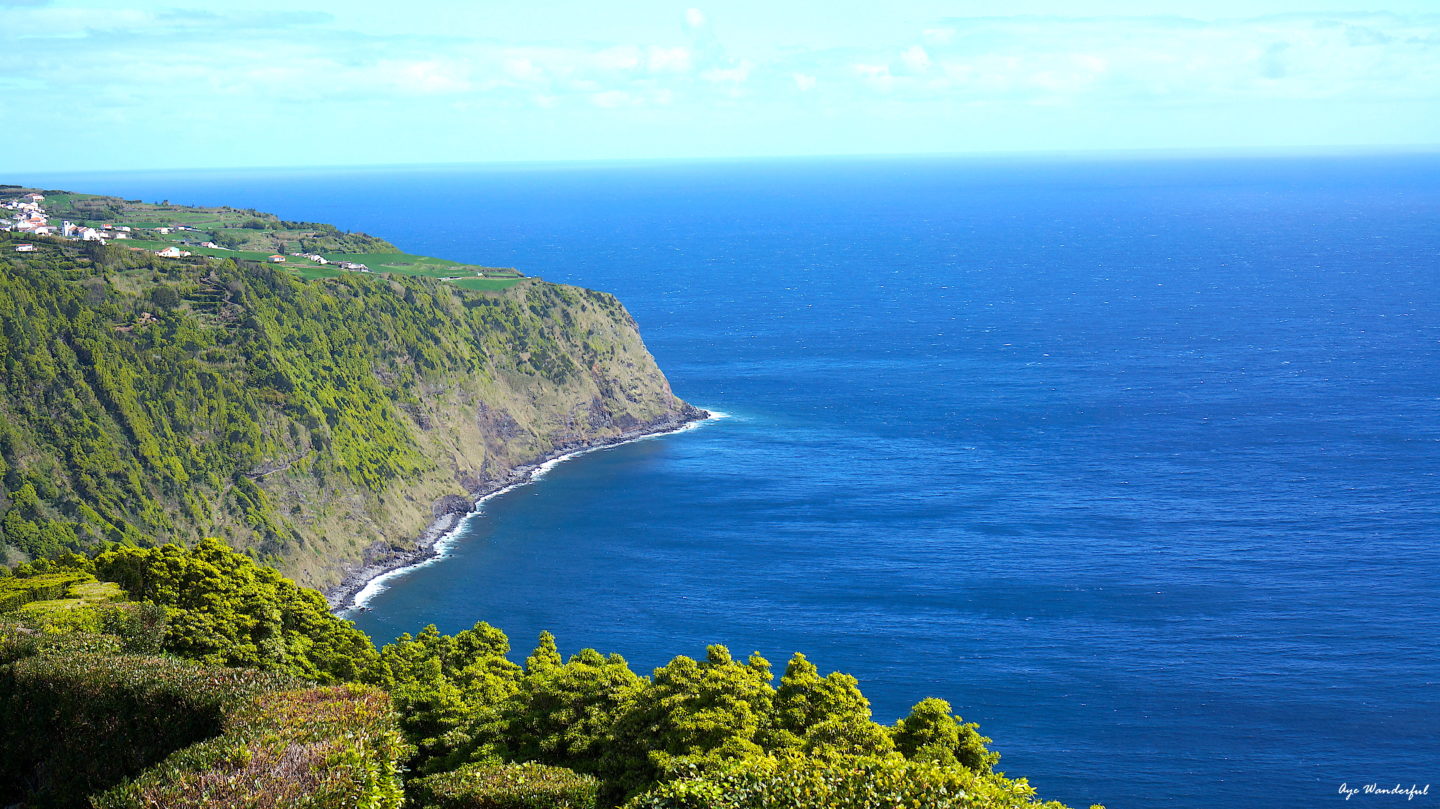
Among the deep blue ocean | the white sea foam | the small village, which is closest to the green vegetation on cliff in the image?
the deep blue ocean

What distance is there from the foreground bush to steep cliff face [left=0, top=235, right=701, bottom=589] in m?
84.2

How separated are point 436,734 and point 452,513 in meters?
80.3

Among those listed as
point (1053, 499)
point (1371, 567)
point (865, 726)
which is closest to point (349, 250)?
point (1053, 499)

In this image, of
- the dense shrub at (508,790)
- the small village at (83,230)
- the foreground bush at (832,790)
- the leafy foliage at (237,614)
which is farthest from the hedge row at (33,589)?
the small village at (83,230)

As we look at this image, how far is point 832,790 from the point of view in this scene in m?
31.5

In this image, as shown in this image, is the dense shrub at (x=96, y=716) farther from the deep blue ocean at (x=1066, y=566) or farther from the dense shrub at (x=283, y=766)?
the deep blue ocean at (x=1066, y=566)

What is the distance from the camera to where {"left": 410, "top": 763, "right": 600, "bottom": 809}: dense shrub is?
35.8 metres

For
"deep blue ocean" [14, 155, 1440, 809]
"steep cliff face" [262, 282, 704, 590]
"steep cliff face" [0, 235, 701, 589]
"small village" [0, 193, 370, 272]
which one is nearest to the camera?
"deep blue ocean" [14, 155, 1440, 809]

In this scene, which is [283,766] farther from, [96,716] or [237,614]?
[237,614]

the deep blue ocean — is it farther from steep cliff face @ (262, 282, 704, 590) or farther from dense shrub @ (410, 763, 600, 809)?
dense shrub @ (410, 763, 600, 809)

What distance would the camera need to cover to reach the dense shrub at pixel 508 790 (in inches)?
1409

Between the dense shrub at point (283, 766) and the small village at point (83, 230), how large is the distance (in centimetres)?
12504

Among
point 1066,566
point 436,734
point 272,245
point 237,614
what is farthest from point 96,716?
point 272,245

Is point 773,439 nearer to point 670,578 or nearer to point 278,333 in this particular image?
point 670,578
